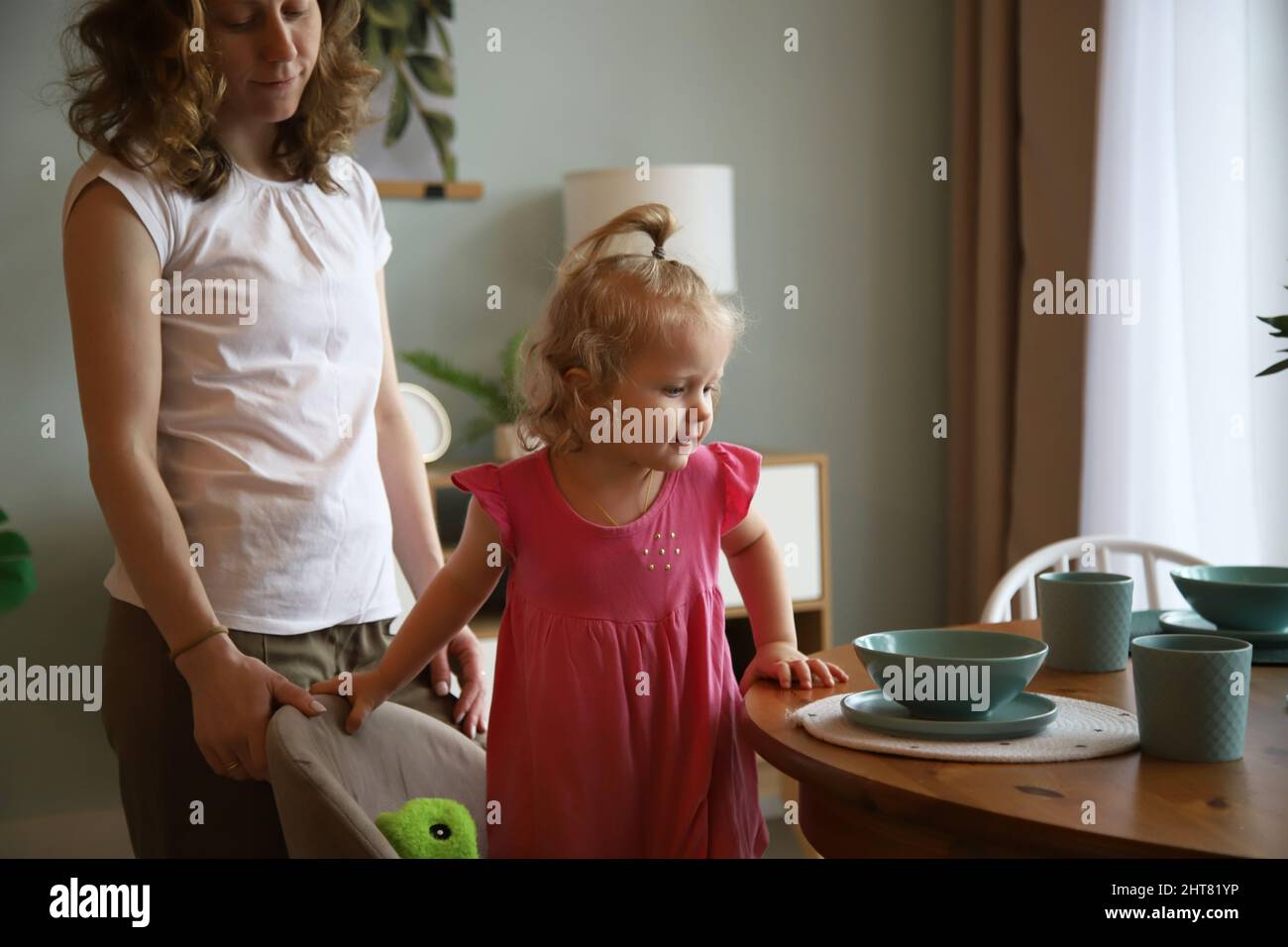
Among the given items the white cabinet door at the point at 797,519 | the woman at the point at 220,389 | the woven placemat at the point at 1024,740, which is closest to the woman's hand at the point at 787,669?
the woven placemat at the point at 1024,740

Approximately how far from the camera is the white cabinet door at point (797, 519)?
9.31ft

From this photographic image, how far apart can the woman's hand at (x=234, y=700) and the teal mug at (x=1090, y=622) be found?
76cm

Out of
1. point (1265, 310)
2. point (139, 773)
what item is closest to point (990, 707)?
point (139, 773)

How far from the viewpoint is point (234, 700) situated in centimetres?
123

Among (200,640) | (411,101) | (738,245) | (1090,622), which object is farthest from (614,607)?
(738,245)

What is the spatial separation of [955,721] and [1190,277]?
1.83 meters

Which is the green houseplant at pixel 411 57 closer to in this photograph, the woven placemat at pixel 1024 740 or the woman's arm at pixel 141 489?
the woman's arm at pixel 141 489

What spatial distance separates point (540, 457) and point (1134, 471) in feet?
6.20

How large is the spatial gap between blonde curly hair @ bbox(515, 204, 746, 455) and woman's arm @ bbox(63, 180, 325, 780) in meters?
0.38

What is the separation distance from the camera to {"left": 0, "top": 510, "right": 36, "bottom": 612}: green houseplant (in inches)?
99.8

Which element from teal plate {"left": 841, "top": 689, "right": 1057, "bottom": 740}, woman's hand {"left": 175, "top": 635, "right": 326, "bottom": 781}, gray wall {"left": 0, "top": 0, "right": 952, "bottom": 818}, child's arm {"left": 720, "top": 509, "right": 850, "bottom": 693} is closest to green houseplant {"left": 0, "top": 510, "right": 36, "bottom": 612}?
gray wall {"left": 0, "top": 0, "right": 952, "bottom": 818}

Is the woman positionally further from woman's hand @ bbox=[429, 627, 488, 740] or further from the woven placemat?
the woven placemat

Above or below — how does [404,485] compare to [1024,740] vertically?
above

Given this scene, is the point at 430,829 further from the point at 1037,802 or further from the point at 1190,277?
the point at 1190,277
